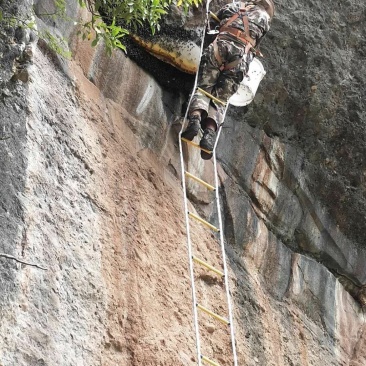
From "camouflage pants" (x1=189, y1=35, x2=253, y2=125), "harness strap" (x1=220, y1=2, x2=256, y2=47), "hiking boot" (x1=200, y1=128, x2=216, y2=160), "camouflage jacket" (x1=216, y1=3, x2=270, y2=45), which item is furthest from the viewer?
"camouflage jacket" (x1=216, y1=3, x2=270, y2=45)

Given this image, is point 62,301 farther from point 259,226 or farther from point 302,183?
point 302,183

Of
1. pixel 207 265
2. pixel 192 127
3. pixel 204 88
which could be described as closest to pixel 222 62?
pixel 204 88

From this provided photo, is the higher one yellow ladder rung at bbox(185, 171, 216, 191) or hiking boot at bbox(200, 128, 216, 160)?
hiking boot at bbox(200, 128, 216, 160)

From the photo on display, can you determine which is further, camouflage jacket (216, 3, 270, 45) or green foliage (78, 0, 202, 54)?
camouflage jacket (216, 3, 270, 45)

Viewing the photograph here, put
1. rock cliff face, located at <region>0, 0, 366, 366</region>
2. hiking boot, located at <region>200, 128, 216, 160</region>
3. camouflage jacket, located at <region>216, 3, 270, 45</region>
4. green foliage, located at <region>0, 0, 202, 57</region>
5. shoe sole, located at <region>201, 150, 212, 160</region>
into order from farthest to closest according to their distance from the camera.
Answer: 1. camouflage jacket, located at <region>216, 3, 270, 45</region>
2. shoe sole, located at <region>201, 150, 212, 160</region>
3. hiking boot, located at <region>200, 128, 216, 160</region>
4. green foliage, located at <region>0, 0, 202, 57</region>
5. rock cliff face, located at <region>0, 0, 366, 366</region>

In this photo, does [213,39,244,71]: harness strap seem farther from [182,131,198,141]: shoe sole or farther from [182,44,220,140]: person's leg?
[182,131,198,141]: shoe sole

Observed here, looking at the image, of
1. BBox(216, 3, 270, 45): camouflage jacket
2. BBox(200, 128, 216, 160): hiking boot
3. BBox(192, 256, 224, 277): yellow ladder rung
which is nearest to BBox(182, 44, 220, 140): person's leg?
BBox(200, 128, 216, 160): hiking boot

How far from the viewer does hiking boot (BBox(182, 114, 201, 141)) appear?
332 inches

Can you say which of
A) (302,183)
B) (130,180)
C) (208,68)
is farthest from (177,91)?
(302,183)

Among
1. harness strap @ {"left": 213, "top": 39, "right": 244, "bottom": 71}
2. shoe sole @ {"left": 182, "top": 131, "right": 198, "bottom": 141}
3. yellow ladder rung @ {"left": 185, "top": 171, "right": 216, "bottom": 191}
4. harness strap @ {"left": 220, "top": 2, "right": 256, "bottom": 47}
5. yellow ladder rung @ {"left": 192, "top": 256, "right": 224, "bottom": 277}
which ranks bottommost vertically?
yellow ladder rung @ {"left": 192, "top": 256, "right": 224, "bottom": 277}

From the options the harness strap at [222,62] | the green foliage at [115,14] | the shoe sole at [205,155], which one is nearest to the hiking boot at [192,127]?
the shoe sole at [205,155]

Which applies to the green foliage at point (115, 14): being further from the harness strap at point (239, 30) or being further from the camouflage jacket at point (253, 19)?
the camouflage jacket at point (253, 19)

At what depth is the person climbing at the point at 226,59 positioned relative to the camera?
342 inches

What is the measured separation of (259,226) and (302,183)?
3.20 feet
